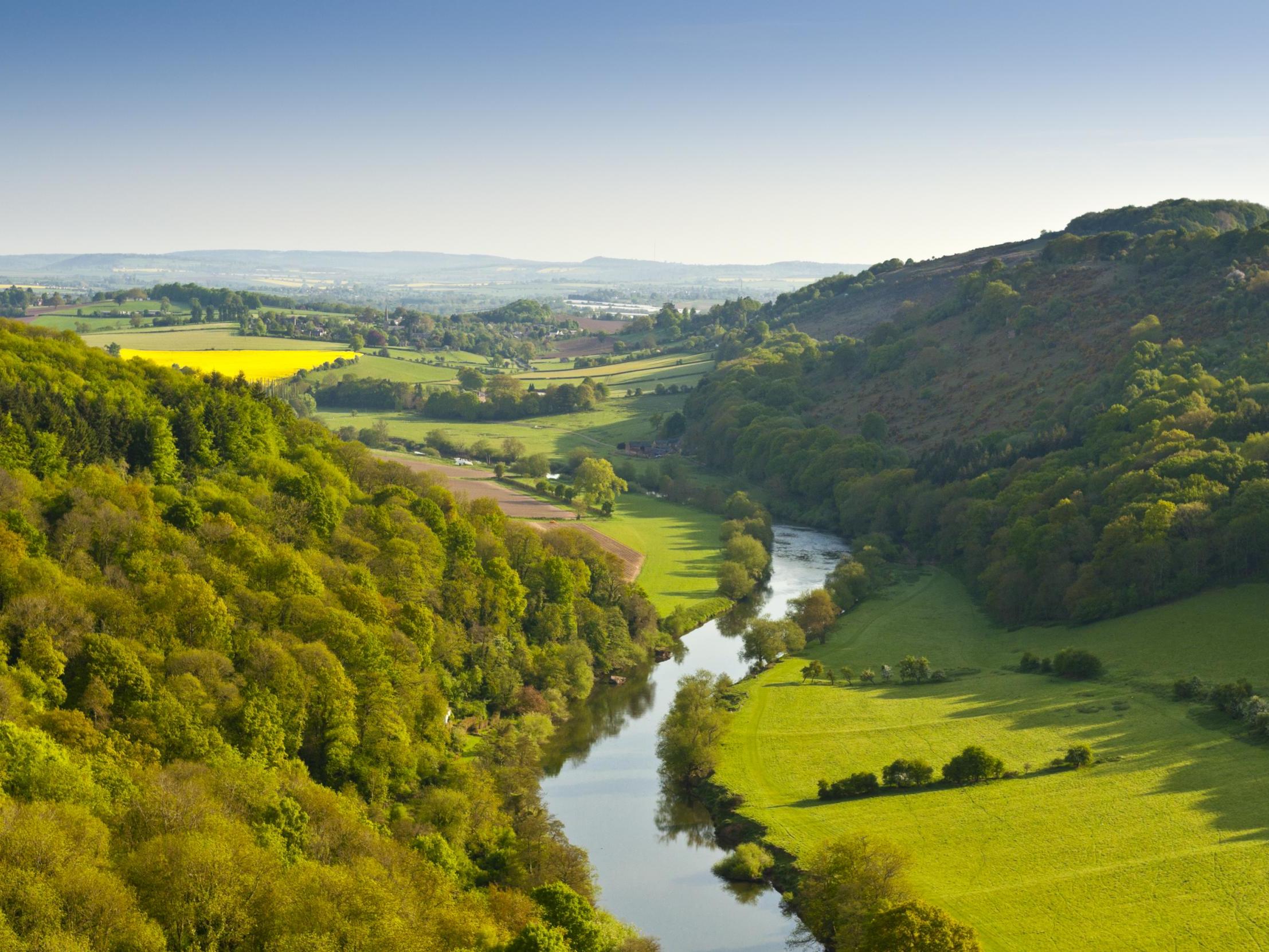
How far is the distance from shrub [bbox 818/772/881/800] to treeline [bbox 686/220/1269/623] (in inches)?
1094

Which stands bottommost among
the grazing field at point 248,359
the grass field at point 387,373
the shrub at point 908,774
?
the shrub at point 908,774

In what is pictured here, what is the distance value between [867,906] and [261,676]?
84.6 ft

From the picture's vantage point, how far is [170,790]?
122 ft

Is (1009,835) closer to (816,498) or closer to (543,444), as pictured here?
(816,498)

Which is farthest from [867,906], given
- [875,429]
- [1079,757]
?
[875,429]

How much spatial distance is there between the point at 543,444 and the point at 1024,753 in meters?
97.6

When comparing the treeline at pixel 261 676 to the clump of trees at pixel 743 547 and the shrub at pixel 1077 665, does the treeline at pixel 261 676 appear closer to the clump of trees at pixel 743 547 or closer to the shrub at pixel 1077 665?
the clump of trees at pixel 743 547

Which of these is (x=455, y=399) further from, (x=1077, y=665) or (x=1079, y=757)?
(x=1079, y=757)

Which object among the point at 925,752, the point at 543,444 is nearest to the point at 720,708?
the point at 925,752

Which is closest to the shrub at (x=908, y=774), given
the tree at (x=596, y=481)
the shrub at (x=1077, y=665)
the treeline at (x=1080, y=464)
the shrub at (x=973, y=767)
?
the shrub at (x=973, y=767)

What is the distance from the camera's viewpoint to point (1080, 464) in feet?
300

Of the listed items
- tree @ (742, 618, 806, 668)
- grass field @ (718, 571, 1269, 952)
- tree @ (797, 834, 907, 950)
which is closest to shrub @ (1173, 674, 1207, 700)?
grass field @ (718, 571, 1269, 952)

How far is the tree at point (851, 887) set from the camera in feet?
130

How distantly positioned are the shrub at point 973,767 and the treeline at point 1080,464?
82.2 feet
